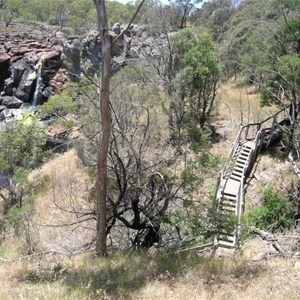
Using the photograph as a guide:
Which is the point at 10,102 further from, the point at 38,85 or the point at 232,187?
the point at 232,187

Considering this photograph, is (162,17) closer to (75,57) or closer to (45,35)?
(75,57)

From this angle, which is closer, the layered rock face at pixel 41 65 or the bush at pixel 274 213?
the bush at pixel 274 213

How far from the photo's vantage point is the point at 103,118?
18.8ft

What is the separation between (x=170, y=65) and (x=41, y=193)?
9.75m

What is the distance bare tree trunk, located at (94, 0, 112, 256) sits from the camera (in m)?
5.26

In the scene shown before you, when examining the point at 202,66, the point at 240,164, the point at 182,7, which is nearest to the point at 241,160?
the point at 240,164

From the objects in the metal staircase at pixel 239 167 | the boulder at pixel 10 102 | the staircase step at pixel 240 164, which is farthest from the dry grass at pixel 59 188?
the boulder at pixel 10 102

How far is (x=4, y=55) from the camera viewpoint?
39.0 metres

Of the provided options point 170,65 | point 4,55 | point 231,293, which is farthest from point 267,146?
point 4,55

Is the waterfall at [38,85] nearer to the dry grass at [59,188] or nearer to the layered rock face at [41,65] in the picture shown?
the layered rock face at [41,65]

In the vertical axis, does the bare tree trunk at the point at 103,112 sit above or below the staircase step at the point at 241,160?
above

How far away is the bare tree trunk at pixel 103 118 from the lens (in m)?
5.26

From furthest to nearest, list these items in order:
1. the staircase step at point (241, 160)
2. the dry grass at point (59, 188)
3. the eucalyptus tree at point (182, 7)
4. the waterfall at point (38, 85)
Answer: the waterfall at point (38, 85) < the eucalyptus tree at point (182, 7) < the staircase step at point (241, 160) < the dry grass at point (59, 188)

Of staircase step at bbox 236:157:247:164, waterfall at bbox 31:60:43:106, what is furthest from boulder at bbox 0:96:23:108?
staircase step at bbox 236:157:247:164
